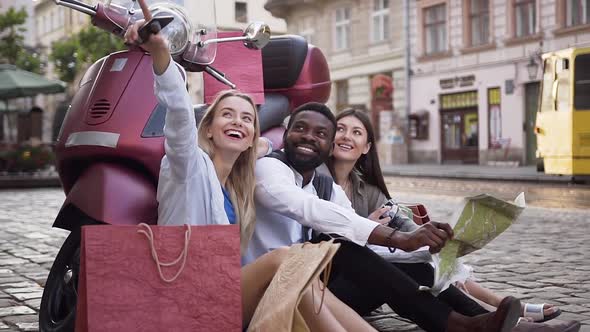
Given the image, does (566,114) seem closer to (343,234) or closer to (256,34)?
(256,34)

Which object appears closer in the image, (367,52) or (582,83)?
(582,83)

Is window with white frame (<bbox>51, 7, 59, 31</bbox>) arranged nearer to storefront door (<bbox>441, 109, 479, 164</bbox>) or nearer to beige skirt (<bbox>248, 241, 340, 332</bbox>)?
storefront door (<bbox>441, 109, 479, 164</bbox>)

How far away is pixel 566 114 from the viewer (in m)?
17.6

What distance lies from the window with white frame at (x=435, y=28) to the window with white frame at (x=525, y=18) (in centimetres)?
343

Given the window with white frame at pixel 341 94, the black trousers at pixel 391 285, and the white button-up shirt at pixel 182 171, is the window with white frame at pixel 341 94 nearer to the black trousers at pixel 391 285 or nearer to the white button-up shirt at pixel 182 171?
the black trousers at pixel 391 285

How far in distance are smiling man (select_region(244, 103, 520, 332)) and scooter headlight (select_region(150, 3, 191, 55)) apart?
0.60 m

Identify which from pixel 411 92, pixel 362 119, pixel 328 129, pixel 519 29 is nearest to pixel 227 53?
pixel 362 119

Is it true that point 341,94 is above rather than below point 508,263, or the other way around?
above

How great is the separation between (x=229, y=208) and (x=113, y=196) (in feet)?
1.55

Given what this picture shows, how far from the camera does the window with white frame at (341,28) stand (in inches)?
1335

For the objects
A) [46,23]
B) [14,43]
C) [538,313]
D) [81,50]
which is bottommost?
[538,313]

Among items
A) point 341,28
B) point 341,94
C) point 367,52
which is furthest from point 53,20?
point 367,52

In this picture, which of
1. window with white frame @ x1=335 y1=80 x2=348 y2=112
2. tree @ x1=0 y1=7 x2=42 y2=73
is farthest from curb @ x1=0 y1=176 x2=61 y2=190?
window with white frame @ x1=335 y1=80 x2=348 y2=112

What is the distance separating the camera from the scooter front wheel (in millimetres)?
3662
